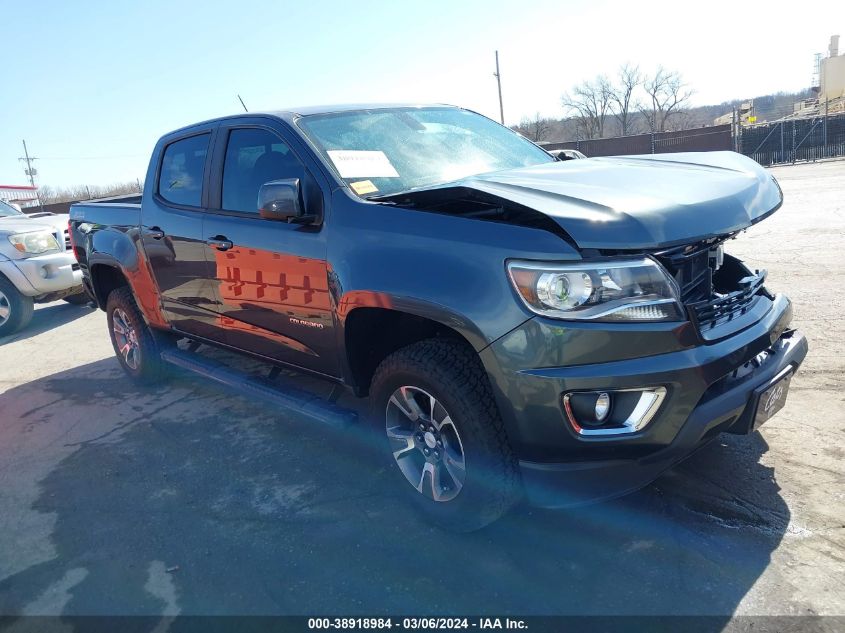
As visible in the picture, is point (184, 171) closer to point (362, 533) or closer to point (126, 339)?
point (126, 339)

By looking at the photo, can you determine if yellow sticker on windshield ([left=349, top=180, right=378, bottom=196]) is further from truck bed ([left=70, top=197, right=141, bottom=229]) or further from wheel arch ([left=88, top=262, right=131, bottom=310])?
wheel arch ([left=88, top=262, right=131, bottom=310])

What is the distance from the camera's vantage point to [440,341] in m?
2.71

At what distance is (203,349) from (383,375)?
3.49 m

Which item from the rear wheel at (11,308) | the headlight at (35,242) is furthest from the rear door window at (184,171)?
the rear wheel at (11,308)

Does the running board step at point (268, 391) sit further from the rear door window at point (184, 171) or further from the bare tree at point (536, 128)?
the bare tree at point (536, 128)

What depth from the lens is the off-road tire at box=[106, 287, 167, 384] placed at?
16.8 feet

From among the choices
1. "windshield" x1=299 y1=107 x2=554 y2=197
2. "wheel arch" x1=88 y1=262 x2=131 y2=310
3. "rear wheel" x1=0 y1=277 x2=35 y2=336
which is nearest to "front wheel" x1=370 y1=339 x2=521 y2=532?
"windshield" x1=299 y1=107 x2=554 y2=197

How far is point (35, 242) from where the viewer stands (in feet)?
26.4

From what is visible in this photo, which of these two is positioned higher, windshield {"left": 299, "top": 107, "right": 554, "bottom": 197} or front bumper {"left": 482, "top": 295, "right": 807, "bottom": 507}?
windshield {"left": 299, "top": 107, "right": 554, "bottom": 197}

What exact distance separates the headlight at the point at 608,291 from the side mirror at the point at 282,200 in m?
1.29

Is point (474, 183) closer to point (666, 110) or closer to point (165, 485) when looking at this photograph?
point (165, 485)

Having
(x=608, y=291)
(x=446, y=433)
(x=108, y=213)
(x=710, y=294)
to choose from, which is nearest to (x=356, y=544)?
(x=446, y=433)

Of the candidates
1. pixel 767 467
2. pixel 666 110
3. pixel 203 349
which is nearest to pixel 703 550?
pixel 767 467

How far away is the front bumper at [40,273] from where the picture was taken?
788cm
